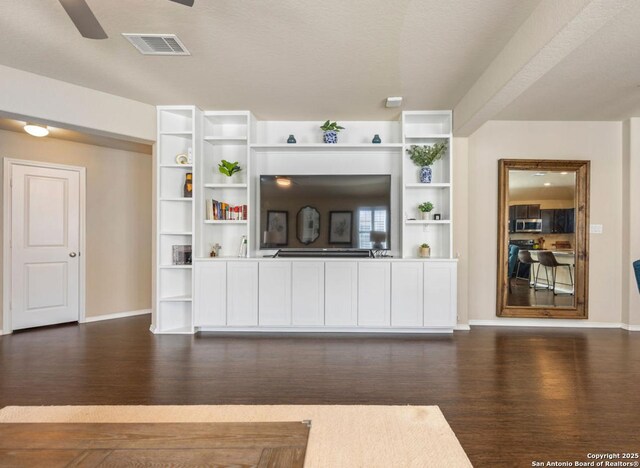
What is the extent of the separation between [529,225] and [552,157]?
37.1 inches

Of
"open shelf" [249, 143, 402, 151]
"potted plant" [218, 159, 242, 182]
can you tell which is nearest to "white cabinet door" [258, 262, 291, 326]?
"potted plant" [218, 159, 242, 182]

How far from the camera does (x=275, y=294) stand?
161 inches

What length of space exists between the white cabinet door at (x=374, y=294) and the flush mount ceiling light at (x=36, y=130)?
4.13 metres

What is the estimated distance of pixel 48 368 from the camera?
9.96ft

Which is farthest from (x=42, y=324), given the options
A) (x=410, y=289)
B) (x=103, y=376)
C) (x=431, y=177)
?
(x=431, y=177)

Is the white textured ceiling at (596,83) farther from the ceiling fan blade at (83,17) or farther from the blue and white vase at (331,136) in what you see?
the ceiling fan blade at (83,17)

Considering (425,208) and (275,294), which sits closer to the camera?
(275,294)

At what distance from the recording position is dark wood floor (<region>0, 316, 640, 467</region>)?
2074mm

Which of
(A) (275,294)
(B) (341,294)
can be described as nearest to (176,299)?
(A) (275,294)

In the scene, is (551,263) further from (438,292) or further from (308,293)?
(308,293)

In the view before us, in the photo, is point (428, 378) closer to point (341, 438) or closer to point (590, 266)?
point (341, 438)

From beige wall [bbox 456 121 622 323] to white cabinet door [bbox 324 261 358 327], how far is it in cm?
164

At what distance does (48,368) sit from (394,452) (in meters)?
3.05

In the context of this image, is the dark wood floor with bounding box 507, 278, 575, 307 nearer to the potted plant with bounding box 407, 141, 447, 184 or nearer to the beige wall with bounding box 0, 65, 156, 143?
the potted plant with bounding box 407, 141, 447, 184
